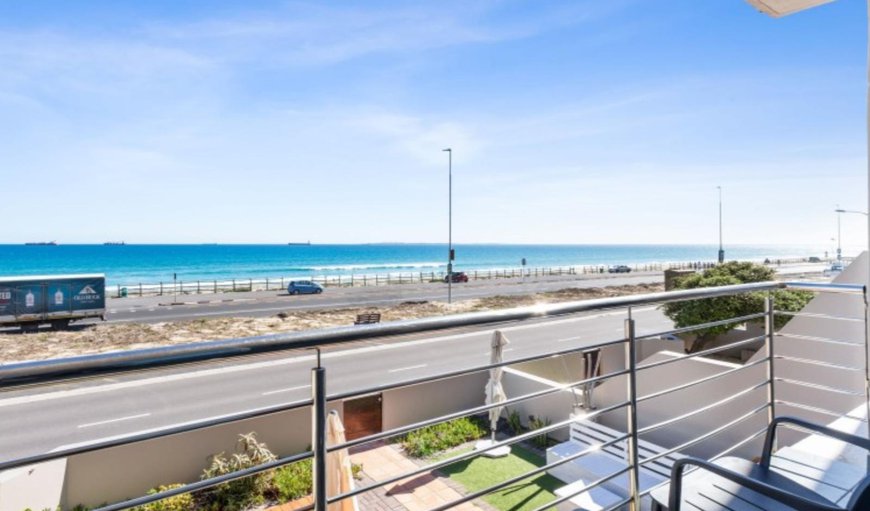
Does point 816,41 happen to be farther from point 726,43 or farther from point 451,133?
point 451,133

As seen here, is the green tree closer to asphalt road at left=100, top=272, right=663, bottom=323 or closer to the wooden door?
the wooden door

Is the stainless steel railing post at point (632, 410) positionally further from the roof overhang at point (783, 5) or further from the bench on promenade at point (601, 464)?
the bench on promenade at point (601, 464)

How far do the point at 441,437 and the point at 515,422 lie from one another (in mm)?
1689

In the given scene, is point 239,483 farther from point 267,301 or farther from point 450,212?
point 267,301

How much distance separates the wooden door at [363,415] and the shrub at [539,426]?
9.34ft

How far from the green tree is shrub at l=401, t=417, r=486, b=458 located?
16.4 ft

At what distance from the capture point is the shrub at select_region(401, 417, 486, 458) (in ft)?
26.1

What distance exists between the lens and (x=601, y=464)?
6.04m

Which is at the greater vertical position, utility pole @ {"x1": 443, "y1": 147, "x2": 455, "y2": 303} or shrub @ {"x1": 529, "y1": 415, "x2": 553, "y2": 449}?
utility pole @ {"x1": 443, "y1": 147, "x2": 455, "y2": 303}

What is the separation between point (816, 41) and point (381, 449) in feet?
29.7

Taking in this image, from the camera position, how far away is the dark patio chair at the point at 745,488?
920mm


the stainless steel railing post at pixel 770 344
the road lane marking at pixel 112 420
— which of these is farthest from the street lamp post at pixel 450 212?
the stainless steel railing post at pixel 770 344

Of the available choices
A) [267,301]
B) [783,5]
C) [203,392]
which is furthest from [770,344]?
[267,301]

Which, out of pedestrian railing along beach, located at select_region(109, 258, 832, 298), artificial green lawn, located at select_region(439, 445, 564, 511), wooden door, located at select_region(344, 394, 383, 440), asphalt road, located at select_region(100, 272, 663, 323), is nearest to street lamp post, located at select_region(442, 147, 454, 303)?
asphalt road, located at select_region(100, 272, 663, 323)
